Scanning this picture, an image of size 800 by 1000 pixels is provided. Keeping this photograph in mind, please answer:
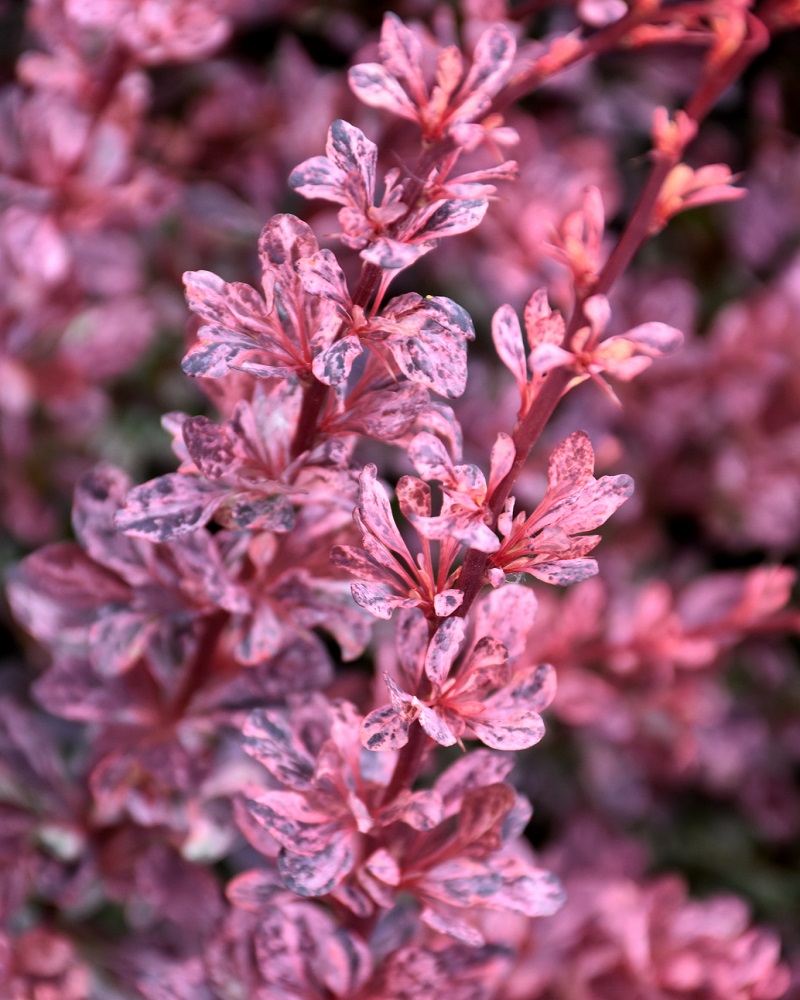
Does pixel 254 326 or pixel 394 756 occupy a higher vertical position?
pixel 254 326

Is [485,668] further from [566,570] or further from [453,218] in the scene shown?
[453,218]

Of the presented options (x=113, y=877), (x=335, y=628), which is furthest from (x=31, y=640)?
(x=335, y=628)

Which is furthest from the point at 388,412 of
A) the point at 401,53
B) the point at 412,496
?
the point at 401,53

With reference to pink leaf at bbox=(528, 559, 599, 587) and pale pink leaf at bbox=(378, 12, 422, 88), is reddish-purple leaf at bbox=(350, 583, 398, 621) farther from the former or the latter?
pale pink leaf at bbox=(378, 12, 422, 88)

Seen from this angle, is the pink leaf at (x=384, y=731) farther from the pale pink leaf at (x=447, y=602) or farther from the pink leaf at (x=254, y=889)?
the pink leaf at (x=254, y=889)

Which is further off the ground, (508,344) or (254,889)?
(508,344)

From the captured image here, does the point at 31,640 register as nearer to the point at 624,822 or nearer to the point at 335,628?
the point at 335,628

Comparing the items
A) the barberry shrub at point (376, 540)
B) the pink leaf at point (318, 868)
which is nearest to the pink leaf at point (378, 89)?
the barberry shrub at point (376, 540)

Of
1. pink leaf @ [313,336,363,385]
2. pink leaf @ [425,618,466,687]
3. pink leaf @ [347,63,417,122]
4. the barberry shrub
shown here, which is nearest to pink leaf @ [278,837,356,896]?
the barberry shrub
